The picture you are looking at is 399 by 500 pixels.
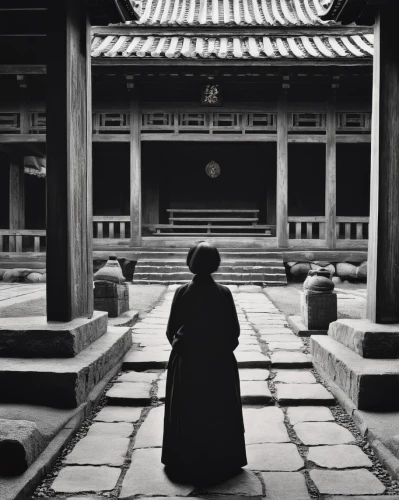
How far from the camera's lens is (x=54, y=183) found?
4.35 metres

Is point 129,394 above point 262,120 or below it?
below

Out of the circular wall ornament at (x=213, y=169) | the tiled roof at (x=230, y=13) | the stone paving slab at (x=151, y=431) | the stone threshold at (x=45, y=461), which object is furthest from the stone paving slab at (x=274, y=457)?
the tiled roof at (x=230, y=13)

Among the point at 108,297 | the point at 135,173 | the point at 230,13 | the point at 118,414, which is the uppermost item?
the point at 230,13

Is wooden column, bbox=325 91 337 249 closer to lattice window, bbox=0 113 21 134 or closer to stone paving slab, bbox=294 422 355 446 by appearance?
lattice window, bbox=0 113 21 134

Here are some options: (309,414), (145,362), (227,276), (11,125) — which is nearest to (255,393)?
(309,414)

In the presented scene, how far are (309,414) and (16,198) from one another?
1093cm

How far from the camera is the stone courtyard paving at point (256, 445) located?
103 inches

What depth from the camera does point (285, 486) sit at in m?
2.67

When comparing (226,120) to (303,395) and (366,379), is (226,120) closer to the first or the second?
(303,395)

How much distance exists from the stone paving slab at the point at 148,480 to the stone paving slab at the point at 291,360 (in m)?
2.20

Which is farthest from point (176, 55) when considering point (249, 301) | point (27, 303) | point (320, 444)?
point (320, 444)

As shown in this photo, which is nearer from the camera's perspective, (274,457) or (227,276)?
(274,457)

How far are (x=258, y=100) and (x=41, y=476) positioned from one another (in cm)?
1170

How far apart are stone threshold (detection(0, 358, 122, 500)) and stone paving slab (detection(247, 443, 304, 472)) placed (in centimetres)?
114
